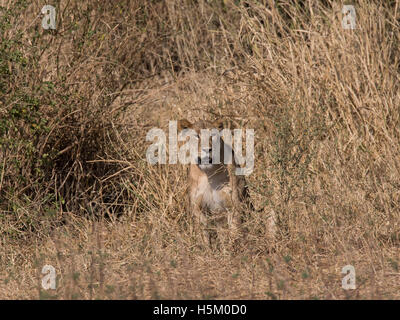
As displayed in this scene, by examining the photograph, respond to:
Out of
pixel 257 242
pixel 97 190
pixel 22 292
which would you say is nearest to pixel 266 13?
pixel 97 190

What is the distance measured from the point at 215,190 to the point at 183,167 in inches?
30.5

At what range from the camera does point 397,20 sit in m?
8.83

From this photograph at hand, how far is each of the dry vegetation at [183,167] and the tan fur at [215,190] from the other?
0.55ft

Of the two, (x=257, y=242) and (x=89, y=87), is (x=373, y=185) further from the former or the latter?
(x=89, y=87)

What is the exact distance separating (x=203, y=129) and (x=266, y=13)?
2.53 meters

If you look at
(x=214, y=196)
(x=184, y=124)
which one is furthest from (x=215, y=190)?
(x=184, y=124)

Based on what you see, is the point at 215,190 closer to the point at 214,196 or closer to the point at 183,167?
the point at 214,196

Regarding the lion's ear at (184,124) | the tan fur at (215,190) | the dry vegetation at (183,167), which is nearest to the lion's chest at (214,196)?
the tan fur at (215,190)

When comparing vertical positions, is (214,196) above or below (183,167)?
below

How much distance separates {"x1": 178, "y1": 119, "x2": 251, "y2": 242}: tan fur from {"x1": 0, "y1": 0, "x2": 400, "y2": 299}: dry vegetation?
169 millimetres

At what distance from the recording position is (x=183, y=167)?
7430 mm

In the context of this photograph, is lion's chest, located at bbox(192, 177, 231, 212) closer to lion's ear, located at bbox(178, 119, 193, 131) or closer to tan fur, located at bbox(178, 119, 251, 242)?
tan fur, located at bbox(178, 119, 251, 242)

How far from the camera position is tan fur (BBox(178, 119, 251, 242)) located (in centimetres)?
668

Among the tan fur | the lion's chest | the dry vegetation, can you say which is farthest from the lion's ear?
the dry vegetation
